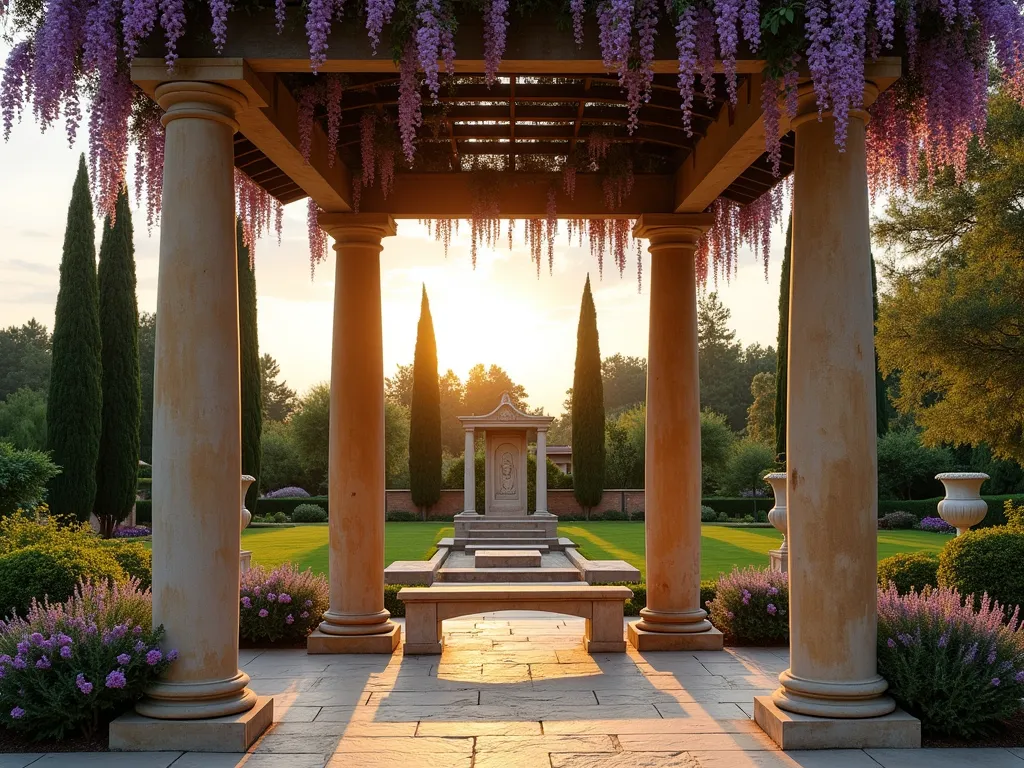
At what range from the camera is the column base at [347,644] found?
9781mm

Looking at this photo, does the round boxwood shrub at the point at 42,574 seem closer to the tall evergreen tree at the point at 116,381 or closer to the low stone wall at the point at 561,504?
the tall evergreen tree at the point at 116,381

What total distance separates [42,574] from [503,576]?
37.7ft

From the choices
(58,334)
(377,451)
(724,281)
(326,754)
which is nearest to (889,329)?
(724,281)

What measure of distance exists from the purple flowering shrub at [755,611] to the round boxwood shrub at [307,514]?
31814 mm

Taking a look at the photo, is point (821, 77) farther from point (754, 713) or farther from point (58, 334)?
point (58, 334)

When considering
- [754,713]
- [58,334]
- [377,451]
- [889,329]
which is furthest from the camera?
[58,334]

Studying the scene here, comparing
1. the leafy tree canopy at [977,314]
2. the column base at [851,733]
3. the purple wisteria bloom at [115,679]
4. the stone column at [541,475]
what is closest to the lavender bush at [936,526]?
the leafy tree canopy at [977,314]

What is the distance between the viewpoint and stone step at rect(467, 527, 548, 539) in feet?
91.2

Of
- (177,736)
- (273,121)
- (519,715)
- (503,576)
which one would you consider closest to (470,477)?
(503,576)

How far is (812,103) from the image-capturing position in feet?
21.3

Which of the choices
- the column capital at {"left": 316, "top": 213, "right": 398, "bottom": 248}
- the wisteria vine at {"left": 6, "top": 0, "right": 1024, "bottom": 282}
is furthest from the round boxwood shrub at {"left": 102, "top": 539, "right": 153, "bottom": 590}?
the wisteria vine at {"left": 6, "top": 0, "right": 1024, "bottom": 282}

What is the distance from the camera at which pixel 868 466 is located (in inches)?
248

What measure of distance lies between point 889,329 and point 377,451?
52.8 ft

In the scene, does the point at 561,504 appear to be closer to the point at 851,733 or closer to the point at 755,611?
the point at 755,611
